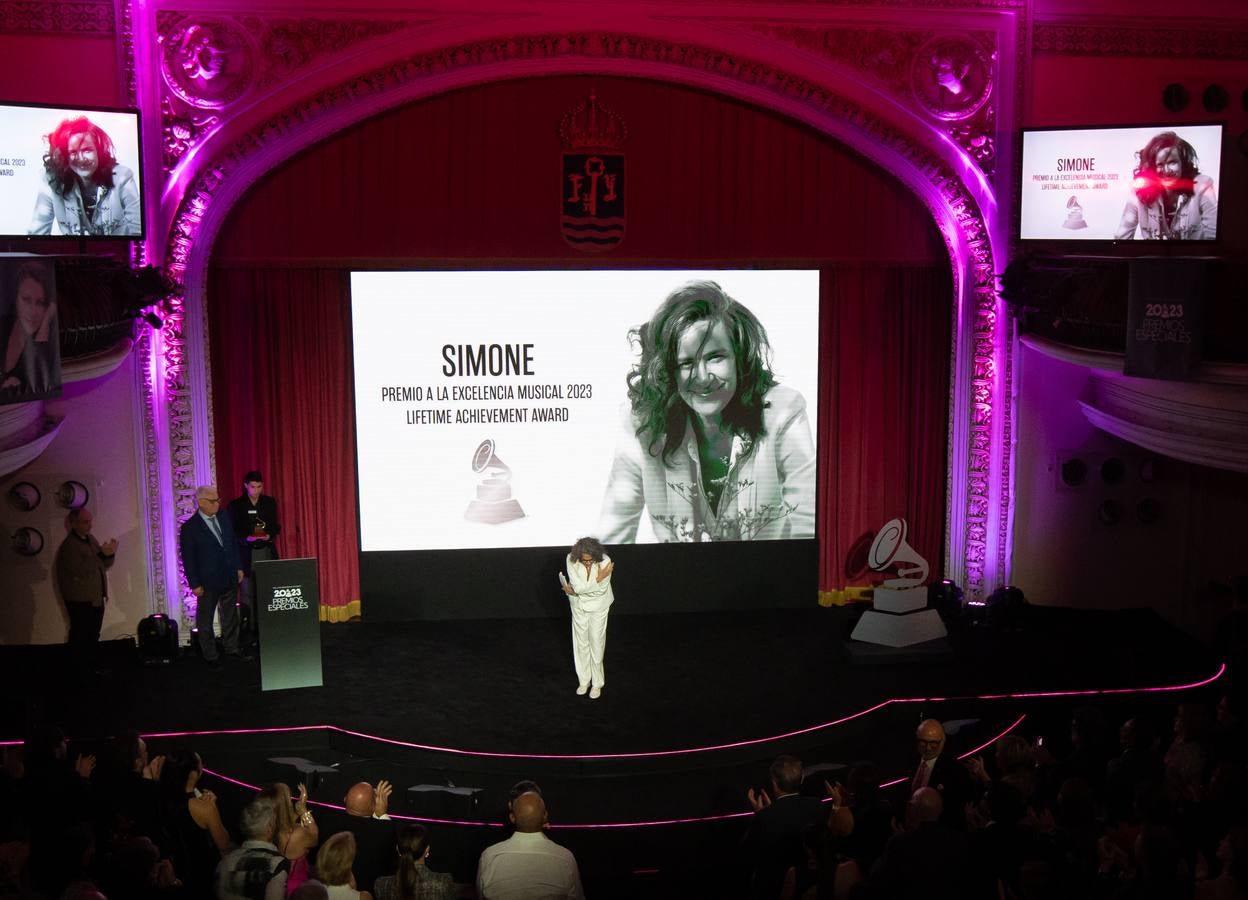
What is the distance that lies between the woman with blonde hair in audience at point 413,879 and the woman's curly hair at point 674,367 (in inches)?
226

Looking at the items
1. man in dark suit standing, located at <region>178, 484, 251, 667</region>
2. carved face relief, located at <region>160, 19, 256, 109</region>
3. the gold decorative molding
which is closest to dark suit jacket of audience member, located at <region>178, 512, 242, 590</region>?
man in dark suit standing, located at <region>178, 484, 251, 667</region>

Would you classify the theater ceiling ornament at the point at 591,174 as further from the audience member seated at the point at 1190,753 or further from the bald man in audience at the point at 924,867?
the bald man in audience at the point at 924,867

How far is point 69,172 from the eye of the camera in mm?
8641

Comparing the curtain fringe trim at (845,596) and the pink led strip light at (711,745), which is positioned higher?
the curtain fringe trim at (845,596)

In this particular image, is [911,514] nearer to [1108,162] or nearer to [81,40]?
[1108,162]

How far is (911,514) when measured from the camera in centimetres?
1088

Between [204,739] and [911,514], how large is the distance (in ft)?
18.9

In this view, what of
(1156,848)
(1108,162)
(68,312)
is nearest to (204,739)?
(68,312)

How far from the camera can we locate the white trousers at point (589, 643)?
866cm

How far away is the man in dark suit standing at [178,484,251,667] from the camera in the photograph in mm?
9047

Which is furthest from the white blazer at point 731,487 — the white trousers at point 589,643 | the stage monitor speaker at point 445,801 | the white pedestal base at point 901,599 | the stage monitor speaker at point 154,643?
the stage monitor speaker at point 445,801

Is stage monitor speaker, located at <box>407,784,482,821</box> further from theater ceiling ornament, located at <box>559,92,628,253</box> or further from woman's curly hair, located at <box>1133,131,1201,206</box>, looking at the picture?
woman's curly hair, located at <box>1133,131,1201,206</box>

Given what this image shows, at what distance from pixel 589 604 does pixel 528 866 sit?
3.60 m

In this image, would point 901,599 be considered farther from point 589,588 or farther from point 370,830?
point 370,830
